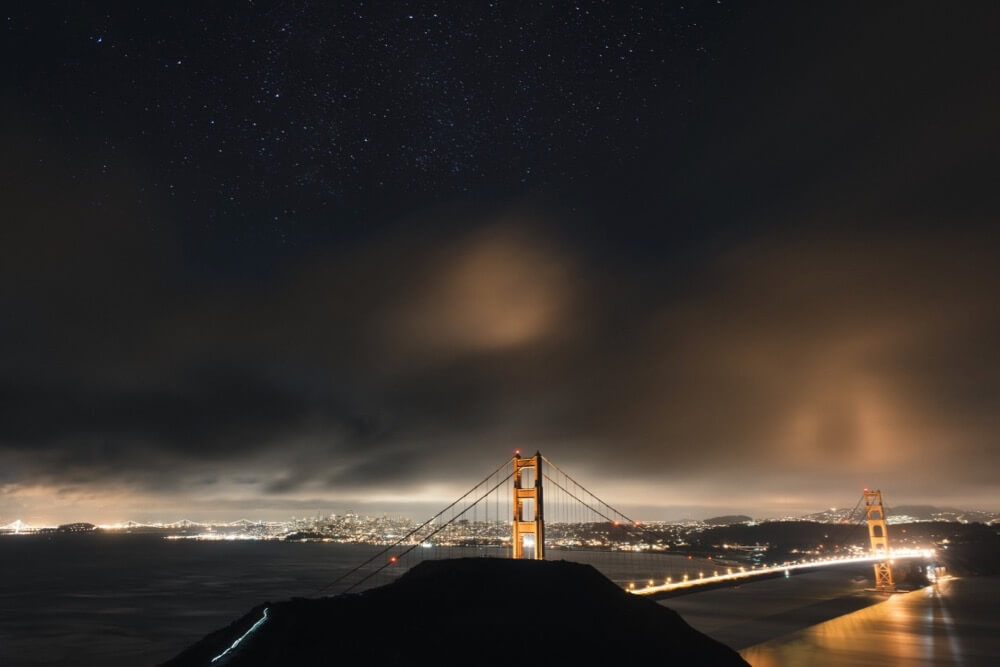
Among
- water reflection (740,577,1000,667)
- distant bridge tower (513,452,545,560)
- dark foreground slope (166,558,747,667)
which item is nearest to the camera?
dark foreground slope (166,558,747,667)

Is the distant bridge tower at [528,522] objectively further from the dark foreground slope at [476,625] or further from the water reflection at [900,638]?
the water reflection at [900,638]

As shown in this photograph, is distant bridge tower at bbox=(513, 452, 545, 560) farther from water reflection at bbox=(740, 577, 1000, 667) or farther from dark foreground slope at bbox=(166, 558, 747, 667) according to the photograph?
water reflection at bbox=(740, 577, 1000, 667)

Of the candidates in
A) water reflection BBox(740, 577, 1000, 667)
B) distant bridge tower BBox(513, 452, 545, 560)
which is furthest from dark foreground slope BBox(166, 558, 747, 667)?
water reflection BBox(740, 577, 1000, 667)

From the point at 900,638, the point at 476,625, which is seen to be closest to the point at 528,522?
the point at 476,625

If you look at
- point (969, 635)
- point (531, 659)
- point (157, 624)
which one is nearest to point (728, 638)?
point (969, 635)

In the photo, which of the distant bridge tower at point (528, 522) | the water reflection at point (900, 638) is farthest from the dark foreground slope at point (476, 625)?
the water reflection at point (900, 638)

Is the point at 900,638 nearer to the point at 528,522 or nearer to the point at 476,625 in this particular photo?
the point at 528,522
